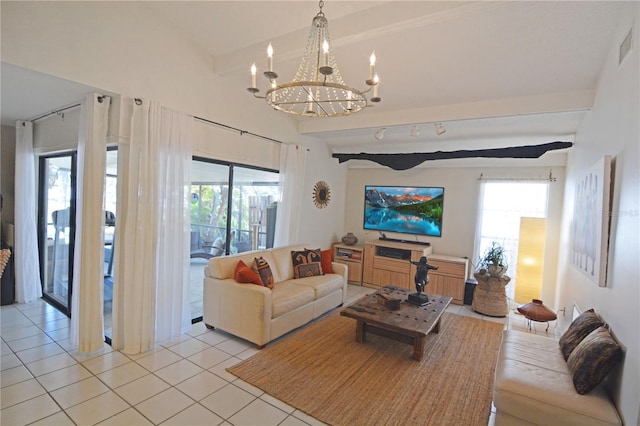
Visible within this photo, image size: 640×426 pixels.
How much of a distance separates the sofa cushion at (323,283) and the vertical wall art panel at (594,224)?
9.03 feet

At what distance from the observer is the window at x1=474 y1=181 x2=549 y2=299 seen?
501 cm

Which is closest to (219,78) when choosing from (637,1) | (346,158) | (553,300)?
(346,158)

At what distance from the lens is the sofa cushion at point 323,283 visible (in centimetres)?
402

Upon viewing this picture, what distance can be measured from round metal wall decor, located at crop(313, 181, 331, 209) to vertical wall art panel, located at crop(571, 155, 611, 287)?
3.88 meters

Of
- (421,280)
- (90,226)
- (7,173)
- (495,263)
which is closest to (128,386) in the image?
(90,226)

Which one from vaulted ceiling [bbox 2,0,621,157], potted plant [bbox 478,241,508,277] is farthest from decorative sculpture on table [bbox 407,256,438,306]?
vaulted ceiling [bbox 2,0,621,157]

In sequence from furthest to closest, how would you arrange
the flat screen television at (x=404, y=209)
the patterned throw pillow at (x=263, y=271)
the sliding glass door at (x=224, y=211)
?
the flat screen television at (x=404, y=209)
the sliding glass door at (x=224, y=211)
the patterned throw pillow at (x=263, y=271)

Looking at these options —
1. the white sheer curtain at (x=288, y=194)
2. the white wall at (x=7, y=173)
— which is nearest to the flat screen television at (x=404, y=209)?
the white sheer curtain at (x=288, y=194)

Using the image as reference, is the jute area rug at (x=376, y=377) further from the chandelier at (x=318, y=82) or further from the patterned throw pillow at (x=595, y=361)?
the chandelier at (x=318, y=82)

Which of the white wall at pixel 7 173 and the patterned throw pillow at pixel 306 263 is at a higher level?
the white wall at pixel 7 173

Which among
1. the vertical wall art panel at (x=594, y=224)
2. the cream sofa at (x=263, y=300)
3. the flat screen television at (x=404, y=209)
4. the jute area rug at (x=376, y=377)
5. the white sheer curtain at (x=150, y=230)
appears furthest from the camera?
the flat screen television at (x=404, y=209)

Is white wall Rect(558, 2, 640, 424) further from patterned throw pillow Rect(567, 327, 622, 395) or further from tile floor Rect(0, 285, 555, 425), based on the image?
tile floor Rect(0, 285, 555, 425)

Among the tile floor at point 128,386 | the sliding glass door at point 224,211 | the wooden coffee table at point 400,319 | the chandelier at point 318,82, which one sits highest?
the chandelier at point 318,82

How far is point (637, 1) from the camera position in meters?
1.92
